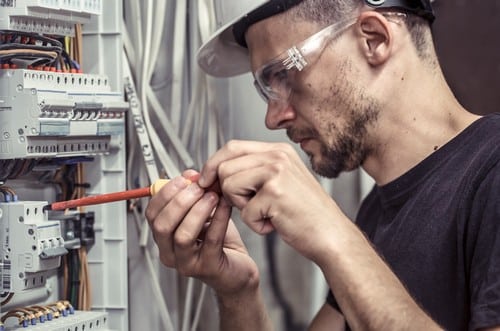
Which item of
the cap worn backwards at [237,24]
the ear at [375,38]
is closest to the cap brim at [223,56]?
the cap worn backwards at [237,24]

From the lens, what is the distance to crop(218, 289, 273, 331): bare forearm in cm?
168

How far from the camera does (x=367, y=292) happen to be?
3.95 feet

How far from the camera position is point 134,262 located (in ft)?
6.33

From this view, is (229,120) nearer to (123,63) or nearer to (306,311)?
(123,63)

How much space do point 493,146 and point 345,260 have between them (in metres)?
0.41

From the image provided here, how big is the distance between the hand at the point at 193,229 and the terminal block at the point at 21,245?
0.82 feet

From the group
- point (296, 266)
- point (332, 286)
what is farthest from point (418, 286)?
point (296, 266)

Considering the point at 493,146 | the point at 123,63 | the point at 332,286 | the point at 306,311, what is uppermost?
the point at 123,63

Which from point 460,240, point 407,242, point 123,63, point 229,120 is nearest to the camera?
point 460,240

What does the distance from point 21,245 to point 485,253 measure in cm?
89

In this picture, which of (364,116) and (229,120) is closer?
(364,116)

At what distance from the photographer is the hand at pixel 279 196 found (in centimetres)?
122

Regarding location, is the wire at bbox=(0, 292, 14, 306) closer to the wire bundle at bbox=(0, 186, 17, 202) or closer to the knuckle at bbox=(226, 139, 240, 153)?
the wire bundle at bbox=(0, 186, 17, 202)

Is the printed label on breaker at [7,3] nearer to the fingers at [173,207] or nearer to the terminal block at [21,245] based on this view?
the terminal block at [21,245]
